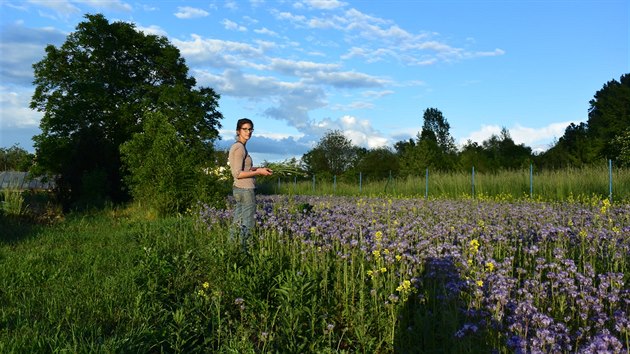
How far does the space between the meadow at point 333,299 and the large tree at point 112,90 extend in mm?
18403

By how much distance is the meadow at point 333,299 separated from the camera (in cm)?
341

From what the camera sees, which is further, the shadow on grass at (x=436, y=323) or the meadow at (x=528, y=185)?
the meadow at (x=528, y=185)

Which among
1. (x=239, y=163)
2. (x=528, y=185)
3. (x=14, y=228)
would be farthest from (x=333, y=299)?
(x=528, y=185)

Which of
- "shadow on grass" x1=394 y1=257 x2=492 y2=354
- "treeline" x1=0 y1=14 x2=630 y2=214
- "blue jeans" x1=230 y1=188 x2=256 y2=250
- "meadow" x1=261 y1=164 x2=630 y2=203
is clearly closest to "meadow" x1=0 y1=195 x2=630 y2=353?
"shadow on grass" x1=394 y1=257 x2=492 y2=354

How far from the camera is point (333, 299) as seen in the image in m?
4.31

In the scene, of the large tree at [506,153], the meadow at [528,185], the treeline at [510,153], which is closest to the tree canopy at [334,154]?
the treeline at [510,153]

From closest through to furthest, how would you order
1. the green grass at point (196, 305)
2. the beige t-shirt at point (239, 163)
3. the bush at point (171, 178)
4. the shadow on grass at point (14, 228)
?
1. the green grass at point (196, 305)
2. the beige t-shirt at point (239, 163)
3. the shadow on grass at point (14, 228)
4. the bush at point (171, 178)

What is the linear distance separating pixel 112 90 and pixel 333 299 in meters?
28.7

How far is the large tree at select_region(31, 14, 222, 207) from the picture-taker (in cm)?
2620

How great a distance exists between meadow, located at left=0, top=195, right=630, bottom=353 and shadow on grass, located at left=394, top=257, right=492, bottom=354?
0.01m

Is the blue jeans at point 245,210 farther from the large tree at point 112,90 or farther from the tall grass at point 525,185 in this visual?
the large tree at point 112,90

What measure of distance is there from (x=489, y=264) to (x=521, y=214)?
4.19m

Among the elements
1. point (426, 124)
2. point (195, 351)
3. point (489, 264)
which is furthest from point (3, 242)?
point (426, 124)

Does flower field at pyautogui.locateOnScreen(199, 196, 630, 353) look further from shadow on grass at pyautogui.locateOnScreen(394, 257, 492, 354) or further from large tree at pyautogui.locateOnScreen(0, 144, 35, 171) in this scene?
large tree at pyautogui.locateOnScreen(0, 144, 35, 171)
